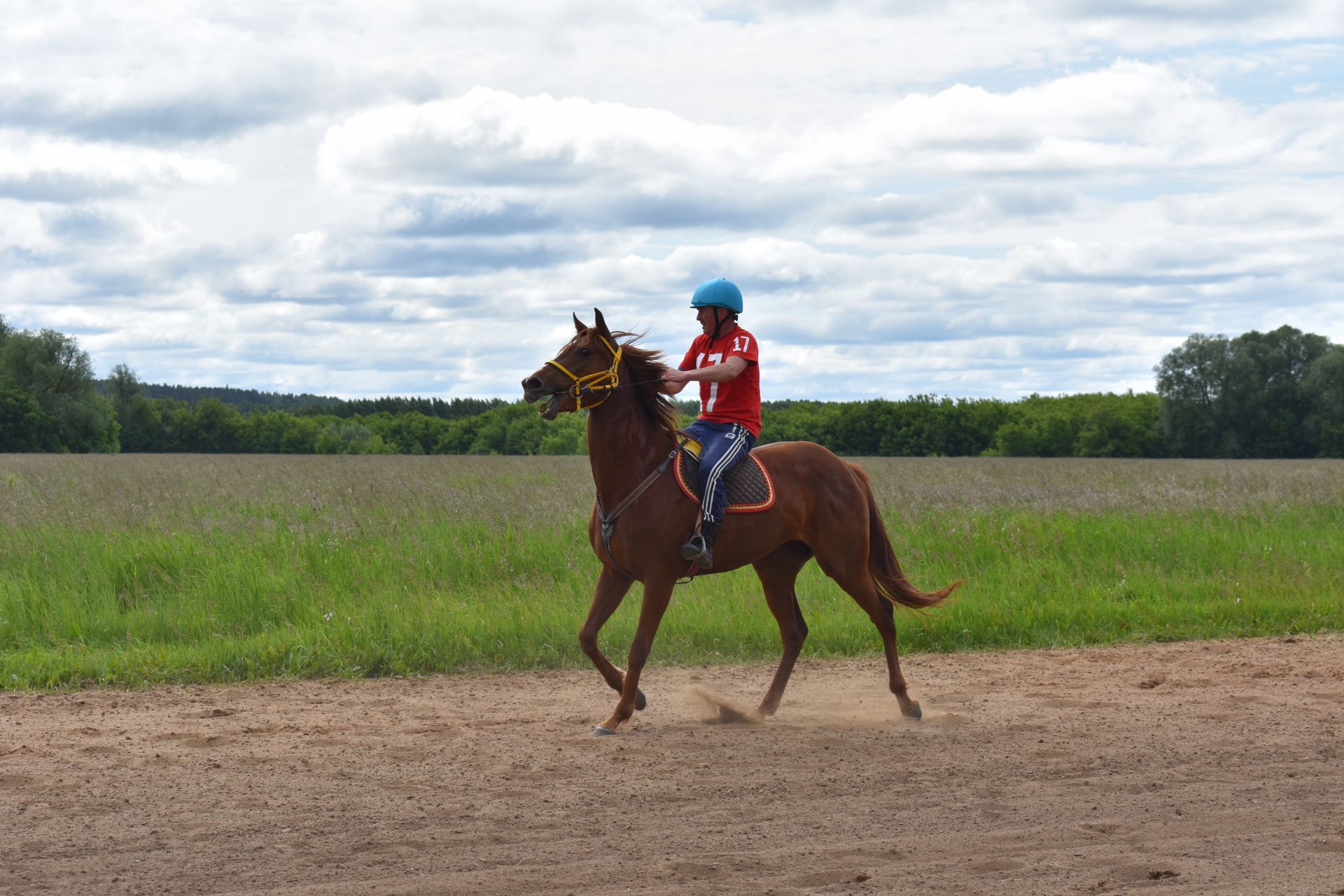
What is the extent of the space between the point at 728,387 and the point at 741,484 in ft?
2.03

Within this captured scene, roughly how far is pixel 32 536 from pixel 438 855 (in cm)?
933

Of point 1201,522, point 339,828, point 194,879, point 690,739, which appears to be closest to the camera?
point 194,879

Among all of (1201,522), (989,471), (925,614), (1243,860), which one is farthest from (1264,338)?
(1243,860)

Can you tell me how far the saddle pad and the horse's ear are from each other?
877mm

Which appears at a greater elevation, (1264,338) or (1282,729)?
(1264,338)

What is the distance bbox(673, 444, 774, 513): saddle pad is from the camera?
735cm

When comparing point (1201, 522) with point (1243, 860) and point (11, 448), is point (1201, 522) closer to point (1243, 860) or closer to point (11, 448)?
point (1243, 860)

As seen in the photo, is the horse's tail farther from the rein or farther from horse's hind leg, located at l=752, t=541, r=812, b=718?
the rein

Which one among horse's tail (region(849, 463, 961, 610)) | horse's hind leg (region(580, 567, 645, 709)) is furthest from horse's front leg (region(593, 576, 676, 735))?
horse's tail (region(849, 463, 961, 610))

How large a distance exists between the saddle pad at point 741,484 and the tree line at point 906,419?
128 ft

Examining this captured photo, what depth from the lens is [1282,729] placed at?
6973 millimetres

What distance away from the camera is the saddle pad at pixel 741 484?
7.35 metres

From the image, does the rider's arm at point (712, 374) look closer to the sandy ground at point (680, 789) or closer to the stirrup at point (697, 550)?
the stirrup at point (697, 550)

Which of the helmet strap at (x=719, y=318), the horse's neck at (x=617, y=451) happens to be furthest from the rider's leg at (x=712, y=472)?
the helmet strap at (x=719, y=318)
